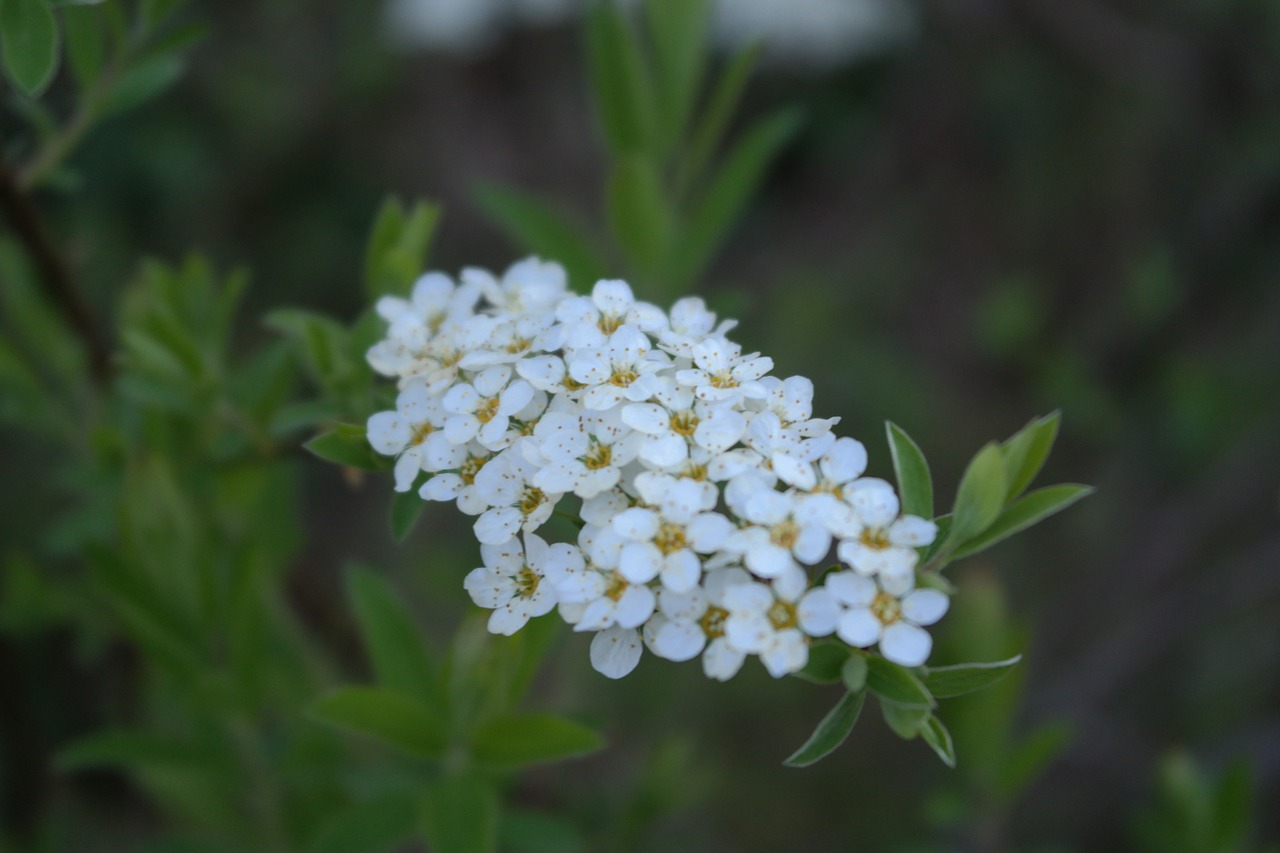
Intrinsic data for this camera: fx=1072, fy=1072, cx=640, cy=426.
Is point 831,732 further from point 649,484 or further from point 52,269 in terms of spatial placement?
point 52,269

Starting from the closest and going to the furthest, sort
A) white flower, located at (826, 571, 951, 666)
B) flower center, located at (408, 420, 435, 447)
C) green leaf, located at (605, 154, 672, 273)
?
white flower, located at (826, 571, 951, 666) < flower center, located at (408, 420, 435, 447) < green leaf, located at (605, 154, 672, 273)

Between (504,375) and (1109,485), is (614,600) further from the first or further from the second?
(1109,485)

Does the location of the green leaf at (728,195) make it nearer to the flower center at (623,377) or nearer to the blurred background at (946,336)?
the blurred background at (946,336)

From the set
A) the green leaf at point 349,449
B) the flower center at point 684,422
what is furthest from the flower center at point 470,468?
the flower center at point 684,422

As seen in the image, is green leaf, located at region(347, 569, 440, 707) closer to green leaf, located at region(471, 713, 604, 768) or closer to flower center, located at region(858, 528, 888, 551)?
green leaf, located at region(471, 713, 604, 768)

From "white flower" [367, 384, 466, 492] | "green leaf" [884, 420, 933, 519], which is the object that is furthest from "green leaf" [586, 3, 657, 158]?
"green leaf" [884, 420, 933, 519]

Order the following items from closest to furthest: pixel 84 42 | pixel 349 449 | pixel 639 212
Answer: pixel 349 449, pixel 84 42, pixel 639 212

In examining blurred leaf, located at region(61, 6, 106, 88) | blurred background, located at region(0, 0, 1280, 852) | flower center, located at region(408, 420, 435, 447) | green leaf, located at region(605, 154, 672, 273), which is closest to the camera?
flower center, located at region(408, 420, 435, 447)

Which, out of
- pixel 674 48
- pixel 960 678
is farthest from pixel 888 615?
pixel 674 48
